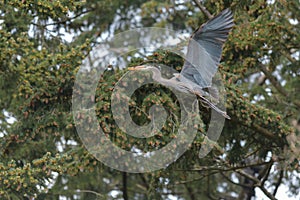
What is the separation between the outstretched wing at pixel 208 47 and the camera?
721 cm

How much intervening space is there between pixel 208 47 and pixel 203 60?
0.56 ft

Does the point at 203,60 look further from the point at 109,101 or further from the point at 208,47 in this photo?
the point at 109,101

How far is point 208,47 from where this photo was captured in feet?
24.1

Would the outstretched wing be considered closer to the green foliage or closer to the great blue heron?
the great blue heron

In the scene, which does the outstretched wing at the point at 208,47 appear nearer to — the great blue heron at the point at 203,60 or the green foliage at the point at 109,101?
the great blue heron at the point at 203,60

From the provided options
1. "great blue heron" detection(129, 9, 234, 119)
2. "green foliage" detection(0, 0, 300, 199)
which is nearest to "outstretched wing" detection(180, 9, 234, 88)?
"great blue heron" detection(129, 9, 234, 119)

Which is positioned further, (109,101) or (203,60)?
(109,101)

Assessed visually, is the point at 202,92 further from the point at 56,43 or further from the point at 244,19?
the point at 56,43

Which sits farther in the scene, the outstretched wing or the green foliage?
the green foliage

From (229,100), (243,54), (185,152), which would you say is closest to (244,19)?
(243,54)

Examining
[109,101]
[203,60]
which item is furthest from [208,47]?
[109,101]

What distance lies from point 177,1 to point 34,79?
3.66m

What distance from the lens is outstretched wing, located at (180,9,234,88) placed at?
721cm

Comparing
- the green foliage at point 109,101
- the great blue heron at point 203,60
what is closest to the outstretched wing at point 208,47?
the great blue heron at point 203,60
